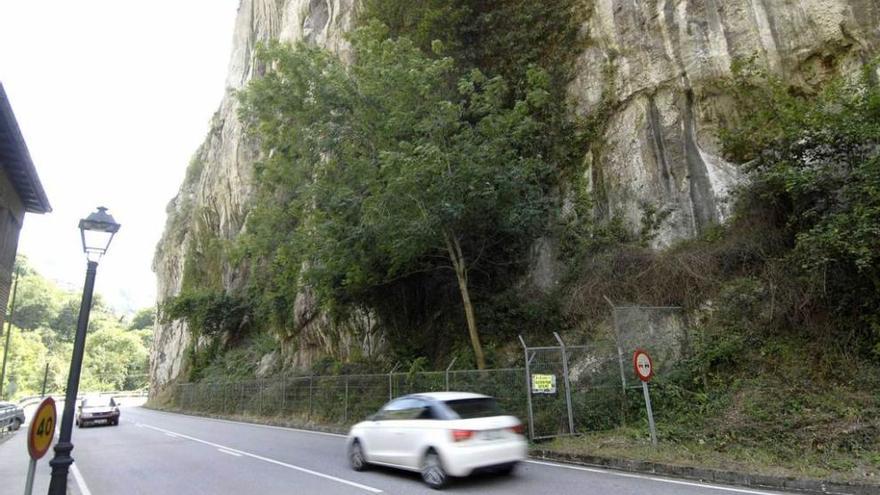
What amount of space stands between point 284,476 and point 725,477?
7.11 meters

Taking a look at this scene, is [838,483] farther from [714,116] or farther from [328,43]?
[328,43]

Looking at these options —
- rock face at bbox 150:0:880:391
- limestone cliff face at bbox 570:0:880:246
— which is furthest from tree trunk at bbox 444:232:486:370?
limestone cliff face at bbox 570:0:880:246

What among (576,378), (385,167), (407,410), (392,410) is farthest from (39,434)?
(576,378)

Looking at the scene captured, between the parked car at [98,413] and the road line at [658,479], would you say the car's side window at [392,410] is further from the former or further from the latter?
the parked car at [98,413]

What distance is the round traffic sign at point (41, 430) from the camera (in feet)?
16.4

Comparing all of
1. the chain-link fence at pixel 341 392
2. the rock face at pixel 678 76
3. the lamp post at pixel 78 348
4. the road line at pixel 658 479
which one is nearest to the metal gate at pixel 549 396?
the chain-link fence at pixel 341 392

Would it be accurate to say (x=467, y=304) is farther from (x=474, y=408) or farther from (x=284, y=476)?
(x=284, y=476)

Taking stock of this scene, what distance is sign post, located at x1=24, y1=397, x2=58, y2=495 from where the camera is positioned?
500 centimetres

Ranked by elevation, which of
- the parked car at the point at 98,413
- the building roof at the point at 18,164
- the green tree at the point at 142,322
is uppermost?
the green tree at the point at 142,322

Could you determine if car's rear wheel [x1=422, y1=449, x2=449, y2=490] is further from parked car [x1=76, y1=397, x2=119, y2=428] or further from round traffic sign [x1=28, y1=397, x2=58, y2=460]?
parked car [x1=76, y1=397, x2=119, y2=428]

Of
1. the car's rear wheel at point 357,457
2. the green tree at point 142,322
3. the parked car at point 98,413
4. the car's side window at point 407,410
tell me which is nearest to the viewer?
the car's side window at point 407,410

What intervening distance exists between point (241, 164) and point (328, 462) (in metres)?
34.8

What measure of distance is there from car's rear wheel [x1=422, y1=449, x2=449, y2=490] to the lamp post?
182 inches

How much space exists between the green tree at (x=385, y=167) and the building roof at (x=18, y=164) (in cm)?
668
